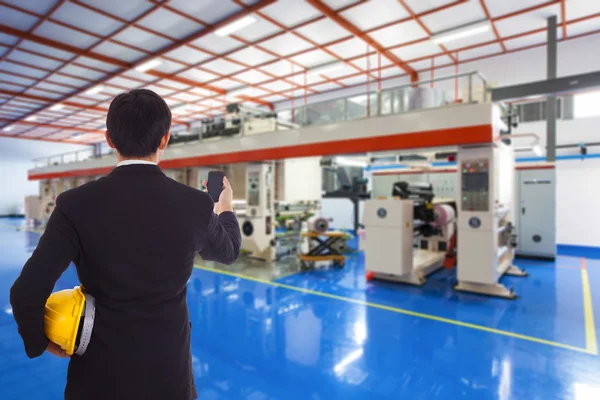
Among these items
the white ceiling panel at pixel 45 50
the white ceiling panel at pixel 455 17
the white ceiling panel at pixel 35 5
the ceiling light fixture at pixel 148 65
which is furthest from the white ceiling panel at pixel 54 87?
the white ceiling panel at pixel 455 17

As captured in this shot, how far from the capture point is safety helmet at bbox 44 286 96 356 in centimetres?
101

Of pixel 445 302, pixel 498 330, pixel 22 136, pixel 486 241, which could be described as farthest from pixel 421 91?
pixel 22 136

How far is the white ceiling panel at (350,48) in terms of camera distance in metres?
10.2

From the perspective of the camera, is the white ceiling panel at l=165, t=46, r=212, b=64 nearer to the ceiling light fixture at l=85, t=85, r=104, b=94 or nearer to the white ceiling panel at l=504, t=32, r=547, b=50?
the ceiling light fixture at l=85, t=85, r=104, b=94

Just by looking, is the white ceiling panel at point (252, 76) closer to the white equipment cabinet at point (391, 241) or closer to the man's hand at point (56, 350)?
the white equipment cabinet at point (391, 241)

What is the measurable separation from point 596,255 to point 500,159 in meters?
6.15

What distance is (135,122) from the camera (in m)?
1.05

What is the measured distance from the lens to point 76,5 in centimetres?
790

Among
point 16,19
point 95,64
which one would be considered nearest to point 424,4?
point 16,19

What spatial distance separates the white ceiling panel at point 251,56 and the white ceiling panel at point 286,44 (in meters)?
0.42

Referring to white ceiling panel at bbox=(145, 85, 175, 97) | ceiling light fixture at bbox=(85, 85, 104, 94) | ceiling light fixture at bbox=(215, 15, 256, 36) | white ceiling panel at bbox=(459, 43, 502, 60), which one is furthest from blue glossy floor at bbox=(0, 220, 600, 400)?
white ceiling panel at bbox=(145, 85, 175, 97)

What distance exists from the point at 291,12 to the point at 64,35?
6330 mm

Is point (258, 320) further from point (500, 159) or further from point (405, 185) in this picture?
point (500, 159)

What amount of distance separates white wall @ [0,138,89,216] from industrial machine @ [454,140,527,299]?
87.1 feet
